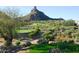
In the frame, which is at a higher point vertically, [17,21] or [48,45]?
[17,21]

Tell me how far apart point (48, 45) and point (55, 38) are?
0.11m

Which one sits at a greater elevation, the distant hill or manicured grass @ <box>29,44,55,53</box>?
the distant hill

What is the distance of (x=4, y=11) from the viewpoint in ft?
10.7

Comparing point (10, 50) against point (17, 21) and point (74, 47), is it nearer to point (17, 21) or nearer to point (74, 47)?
point (17, 21)

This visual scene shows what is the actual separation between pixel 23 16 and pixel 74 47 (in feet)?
2.18

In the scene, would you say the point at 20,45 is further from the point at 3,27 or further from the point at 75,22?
the point at 75,22

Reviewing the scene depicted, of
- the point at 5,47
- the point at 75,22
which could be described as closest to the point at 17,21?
the point at 5,47

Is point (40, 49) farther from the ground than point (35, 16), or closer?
closer

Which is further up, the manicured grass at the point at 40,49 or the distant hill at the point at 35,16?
the distant hill at the point at 35,16

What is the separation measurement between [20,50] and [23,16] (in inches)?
15.0
